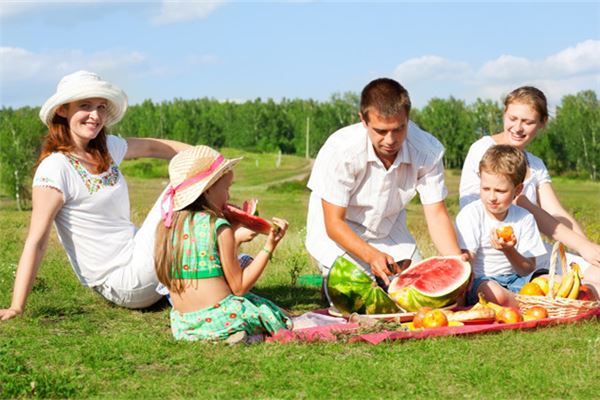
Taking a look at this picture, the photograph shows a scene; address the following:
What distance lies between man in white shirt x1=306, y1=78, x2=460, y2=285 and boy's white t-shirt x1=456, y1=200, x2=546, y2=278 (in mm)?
289

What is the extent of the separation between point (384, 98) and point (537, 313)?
2077 mm

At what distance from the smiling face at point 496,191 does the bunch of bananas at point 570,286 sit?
0.89m

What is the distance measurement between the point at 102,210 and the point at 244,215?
178 cm

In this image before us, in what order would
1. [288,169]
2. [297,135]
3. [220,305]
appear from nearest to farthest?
[220,305]
[288,169]
[297,135]

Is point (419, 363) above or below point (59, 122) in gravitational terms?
below

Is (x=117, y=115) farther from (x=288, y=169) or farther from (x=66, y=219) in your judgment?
(x=288, y=169)

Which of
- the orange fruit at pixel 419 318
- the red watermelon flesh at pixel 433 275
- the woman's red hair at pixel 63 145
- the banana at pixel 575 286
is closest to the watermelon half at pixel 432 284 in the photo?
the red watermelon flesh at pixel 433 275

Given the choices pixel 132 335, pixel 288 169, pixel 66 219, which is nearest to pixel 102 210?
pixel 66 219

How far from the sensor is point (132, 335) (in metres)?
6.38

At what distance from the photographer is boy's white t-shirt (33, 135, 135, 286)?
7.27 meters

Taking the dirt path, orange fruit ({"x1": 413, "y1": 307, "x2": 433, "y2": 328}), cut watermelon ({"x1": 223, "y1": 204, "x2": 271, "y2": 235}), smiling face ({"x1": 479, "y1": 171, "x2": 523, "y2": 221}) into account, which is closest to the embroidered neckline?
cut watermelon ({"x1": 223, "y1": 204, "x2": 271, "y2": 235})

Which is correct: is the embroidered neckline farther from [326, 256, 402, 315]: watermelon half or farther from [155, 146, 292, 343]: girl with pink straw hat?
[326, 256, 402, 315]: watermelon half

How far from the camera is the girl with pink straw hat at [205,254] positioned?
5.93m

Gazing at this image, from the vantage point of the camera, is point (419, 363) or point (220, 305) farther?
point (220, 305)
